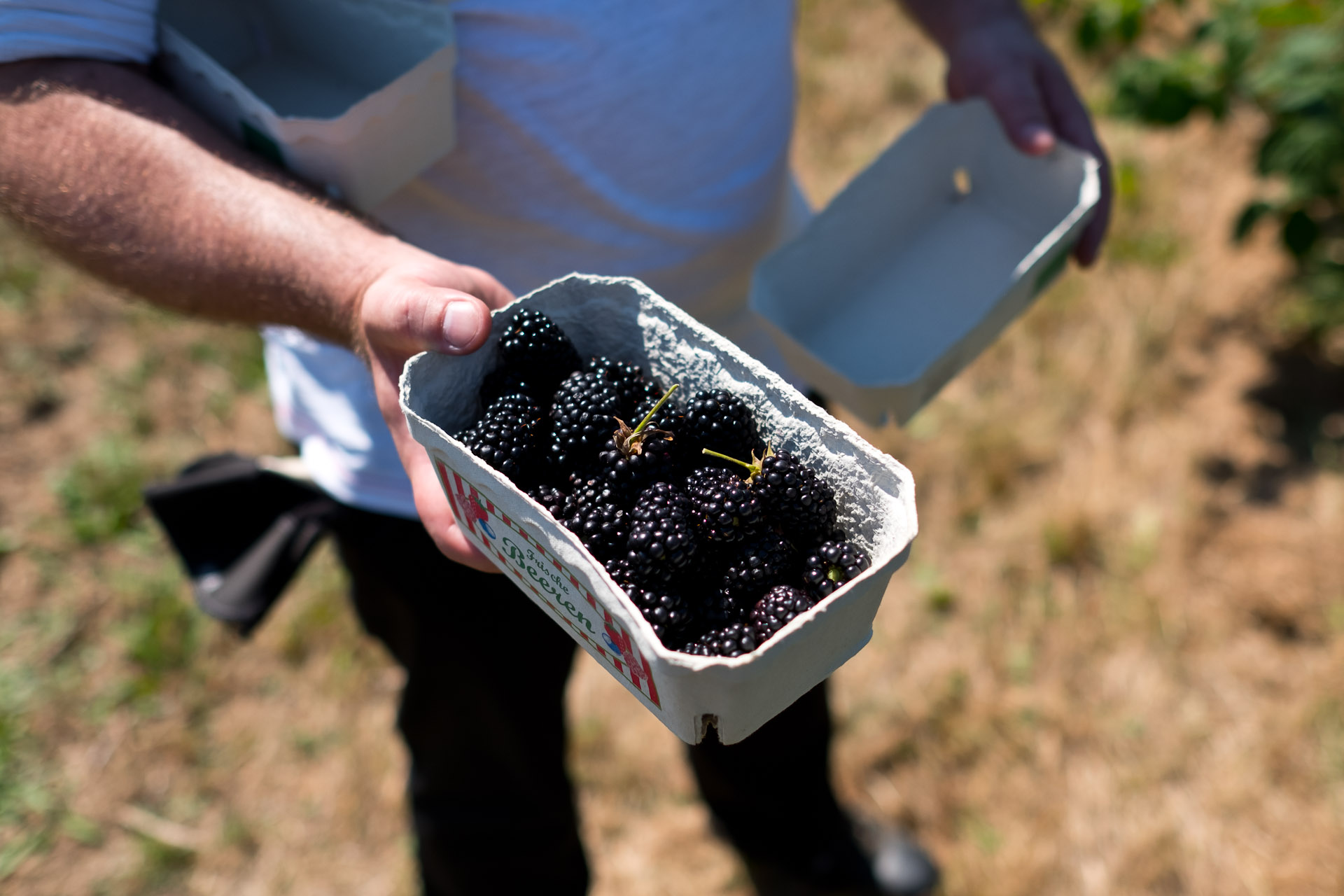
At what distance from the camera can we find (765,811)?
2.19 m

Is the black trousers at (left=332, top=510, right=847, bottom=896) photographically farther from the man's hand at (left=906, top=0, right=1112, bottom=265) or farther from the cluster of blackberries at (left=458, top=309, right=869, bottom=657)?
the man's hand at (left=906, top=0, right=1112, bottom=265)

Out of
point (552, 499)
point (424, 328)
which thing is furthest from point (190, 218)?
point (552, 499)

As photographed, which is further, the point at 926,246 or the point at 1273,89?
the point at 1273,89

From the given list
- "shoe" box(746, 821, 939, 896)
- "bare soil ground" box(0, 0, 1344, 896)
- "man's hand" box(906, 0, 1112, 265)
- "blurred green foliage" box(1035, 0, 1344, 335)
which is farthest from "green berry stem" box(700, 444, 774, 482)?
"blurred green foliage" box(1035, 0, 1344, 335)

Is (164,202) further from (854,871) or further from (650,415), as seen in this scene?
(854,871)

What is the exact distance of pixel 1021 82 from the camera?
194 centimetres

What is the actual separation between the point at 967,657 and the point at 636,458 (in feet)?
5.83

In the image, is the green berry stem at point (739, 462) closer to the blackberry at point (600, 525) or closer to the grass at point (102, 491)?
the blackberry at point (600, 525)

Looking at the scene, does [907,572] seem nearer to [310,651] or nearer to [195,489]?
[310,651]

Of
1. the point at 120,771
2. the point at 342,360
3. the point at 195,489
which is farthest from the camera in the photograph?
the point at 120,771

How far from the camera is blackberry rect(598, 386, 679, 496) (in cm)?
118

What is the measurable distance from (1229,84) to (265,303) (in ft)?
8.45

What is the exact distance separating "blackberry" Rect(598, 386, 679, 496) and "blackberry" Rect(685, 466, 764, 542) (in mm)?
57

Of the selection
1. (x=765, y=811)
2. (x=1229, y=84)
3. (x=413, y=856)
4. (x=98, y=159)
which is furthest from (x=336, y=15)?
(x=1229, y=84)
